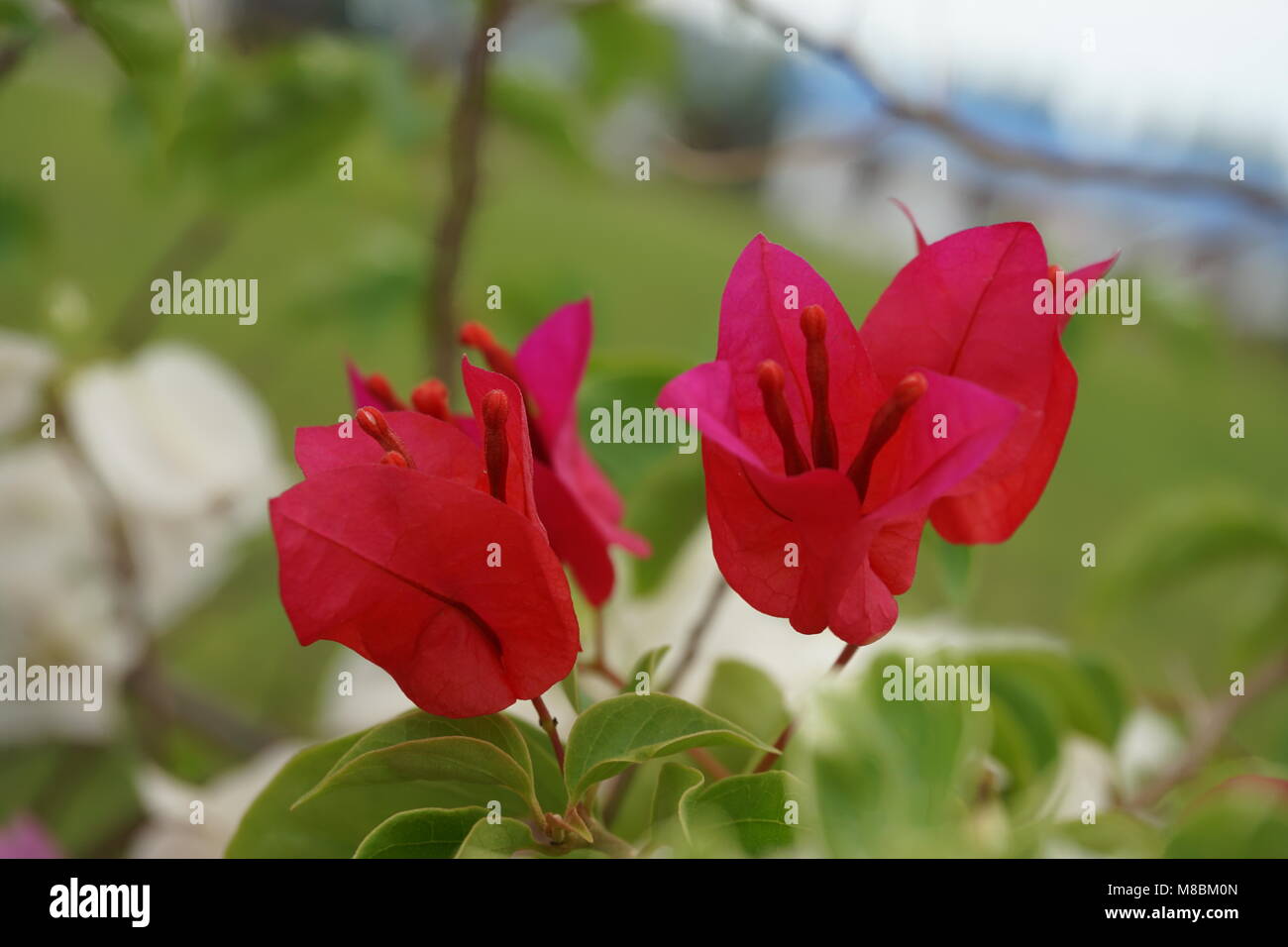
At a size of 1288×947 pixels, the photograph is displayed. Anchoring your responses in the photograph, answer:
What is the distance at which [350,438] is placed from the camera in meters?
0.13

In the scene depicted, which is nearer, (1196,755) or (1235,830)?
(1235,830)

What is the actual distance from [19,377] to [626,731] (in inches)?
10.1

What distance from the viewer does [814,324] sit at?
0.13 meters

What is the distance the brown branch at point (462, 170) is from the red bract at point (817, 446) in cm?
22

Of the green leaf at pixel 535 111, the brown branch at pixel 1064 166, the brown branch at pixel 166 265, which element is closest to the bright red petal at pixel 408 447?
the brown branch at pixel 1064 166

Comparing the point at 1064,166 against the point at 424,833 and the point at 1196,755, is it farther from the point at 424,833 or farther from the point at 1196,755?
the point at 424,833

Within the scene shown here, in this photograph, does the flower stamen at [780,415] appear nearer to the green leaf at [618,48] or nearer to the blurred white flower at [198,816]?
the blurred white flower at [198,816]

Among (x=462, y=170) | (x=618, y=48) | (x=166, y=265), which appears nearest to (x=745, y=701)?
(x=462, y=170)

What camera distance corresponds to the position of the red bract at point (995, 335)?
136mm

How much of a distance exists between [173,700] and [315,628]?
0.28 metres

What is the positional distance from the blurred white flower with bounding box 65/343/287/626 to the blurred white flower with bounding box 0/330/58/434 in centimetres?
1
